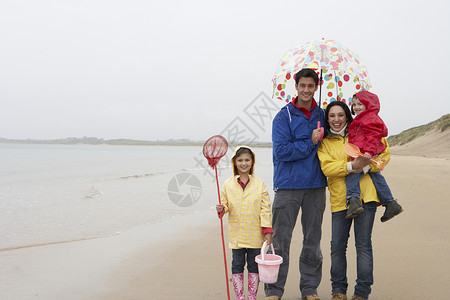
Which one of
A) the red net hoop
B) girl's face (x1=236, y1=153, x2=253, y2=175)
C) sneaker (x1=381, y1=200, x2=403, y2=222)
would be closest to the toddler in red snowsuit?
sneaker (x1=381, y1=200, x2=403, y2=222)

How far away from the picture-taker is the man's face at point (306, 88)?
2.83 metres

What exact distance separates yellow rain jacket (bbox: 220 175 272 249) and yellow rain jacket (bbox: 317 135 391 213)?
53 cm

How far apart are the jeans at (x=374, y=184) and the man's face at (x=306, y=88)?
0.71 m

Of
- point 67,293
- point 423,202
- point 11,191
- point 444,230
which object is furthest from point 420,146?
point 67,293

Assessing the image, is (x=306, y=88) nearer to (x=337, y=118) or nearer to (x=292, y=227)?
(x=337, y=118)

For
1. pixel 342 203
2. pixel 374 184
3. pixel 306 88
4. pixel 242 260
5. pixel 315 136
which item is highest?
pixel 306 88

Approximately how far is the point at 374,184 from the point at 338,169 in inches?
13.3

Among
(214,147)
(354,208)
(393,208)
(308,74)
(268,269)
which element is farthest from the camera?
(214,147)

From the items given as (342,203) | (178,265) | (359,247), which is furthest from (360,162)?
(178,265)

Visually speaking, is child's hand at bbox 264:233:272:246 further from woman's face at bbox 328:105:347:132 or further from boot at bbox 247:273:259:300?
woman's face at bbox 328:105:347:132

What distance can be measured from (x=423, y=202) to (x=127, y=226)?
19.0 feet

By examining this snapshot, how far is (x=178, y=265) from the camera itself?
12.8 feet

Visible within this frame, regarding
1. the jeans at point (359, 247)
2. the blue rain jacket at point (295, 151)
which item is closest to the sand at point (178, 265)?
the jeans at point (359, 247)

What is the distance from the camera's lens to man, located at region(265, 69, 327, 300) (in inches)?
110
